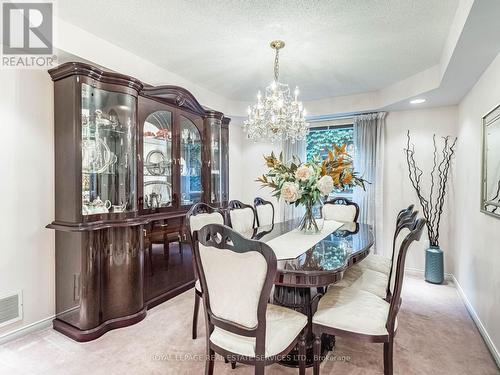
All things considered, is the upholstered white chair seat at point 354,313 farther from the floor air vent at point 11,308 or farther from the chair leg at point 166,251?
the floor air vent at point 11,308

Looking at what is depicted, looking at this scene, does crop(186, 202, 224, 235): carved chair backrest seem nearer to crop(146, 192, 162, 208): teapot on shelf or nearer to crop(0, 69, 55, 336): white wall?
crop(146, 192, 162, 208): teapot on shelf

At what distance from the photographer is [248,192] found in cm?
524

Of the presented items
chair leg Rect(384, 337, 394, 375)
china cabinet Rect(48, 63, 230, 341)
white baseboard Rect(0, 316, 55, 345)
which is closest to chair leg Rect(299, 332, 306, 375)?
chair leg Rect(384, 337, 394, 375)

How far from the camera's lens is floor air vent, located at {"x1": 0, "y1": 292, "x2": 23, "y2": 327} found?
2.17 metres

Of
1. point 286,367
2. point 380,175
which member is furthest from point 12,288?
point 380,175

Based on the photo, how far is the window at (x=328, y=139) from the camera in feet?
15.0

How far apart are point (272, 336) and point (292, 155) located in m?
3.62

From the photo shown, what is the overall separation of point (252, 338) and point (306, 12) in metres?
2.27

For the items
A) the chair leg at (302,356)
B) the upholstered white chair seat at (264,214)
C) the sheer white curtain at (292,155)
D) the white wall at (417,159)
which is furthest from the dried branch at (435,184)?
the chair leg at (302,356)

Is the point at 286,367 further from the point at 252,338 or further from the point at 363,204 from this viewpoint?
the point at 363,204

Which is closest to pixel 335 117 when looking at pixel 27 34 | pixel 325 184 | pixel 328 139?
pixel 328 139

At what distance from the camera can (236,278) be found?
1.35 metres

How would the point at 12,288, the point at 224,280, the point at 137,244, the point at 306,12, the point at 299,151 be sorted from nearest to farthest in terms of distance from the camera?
1. the point at 224,280
2. the point at 306,12
3. the point at 12,288
4. the point at 137,244
5. the point at 299,151

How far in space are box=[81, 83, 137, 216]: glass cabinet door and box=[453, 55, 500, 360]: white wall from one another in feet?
10.4
